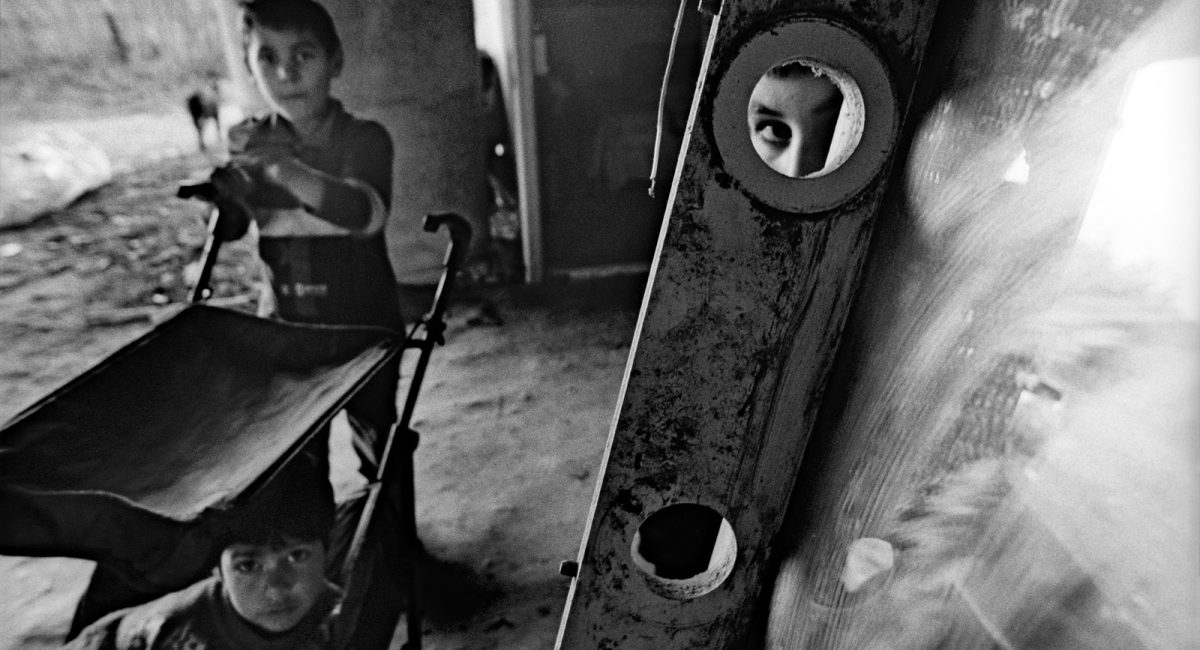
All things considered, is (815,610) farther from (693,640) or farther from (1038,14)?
(1038,14)

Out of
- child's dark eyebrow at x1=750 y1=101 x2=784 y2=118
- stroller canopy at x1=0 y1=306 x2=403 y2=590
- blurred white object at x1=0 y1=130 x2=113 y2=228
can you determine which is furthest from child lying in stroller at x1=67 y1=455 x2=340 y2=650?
blurred white object at x1=0 y1=130 x2=113 y2=228

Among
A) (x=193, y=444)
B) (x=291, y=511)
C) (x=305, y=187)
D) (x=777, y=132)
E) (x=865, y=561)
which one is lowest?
(x=291, y=511)

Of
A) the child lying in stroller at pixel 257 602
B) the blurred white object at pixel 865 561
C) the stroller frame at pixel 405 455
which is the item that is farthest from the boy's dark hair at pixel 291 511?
the blurred white object at pixel 865 561

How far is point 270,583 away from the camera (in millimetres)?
2082

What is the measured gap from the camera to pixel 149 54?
5793 millimetres

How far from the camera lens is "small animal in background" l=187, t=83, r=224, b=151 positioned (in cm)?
566

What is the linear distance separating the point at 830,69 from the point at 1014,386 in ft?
0.80

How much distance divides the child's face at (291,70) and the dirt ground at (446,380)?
0.95 m

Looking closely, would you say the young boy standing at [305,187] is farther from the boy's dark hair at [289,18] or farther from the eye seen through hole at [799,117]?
the eye seen through hole at [799,117]

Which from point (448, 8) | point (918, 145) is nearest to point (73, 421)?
point (918, 145)

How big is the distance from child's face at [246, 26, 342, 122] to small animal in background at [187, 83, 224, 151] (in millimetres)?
3620

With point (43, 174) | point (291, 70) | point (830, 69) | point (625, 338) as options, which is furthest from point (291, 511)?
point (43, 174)

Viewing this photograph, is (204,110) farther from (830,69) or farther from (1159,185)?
(1159,185)

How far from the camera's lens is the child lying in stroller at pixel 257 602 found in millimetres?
2059
